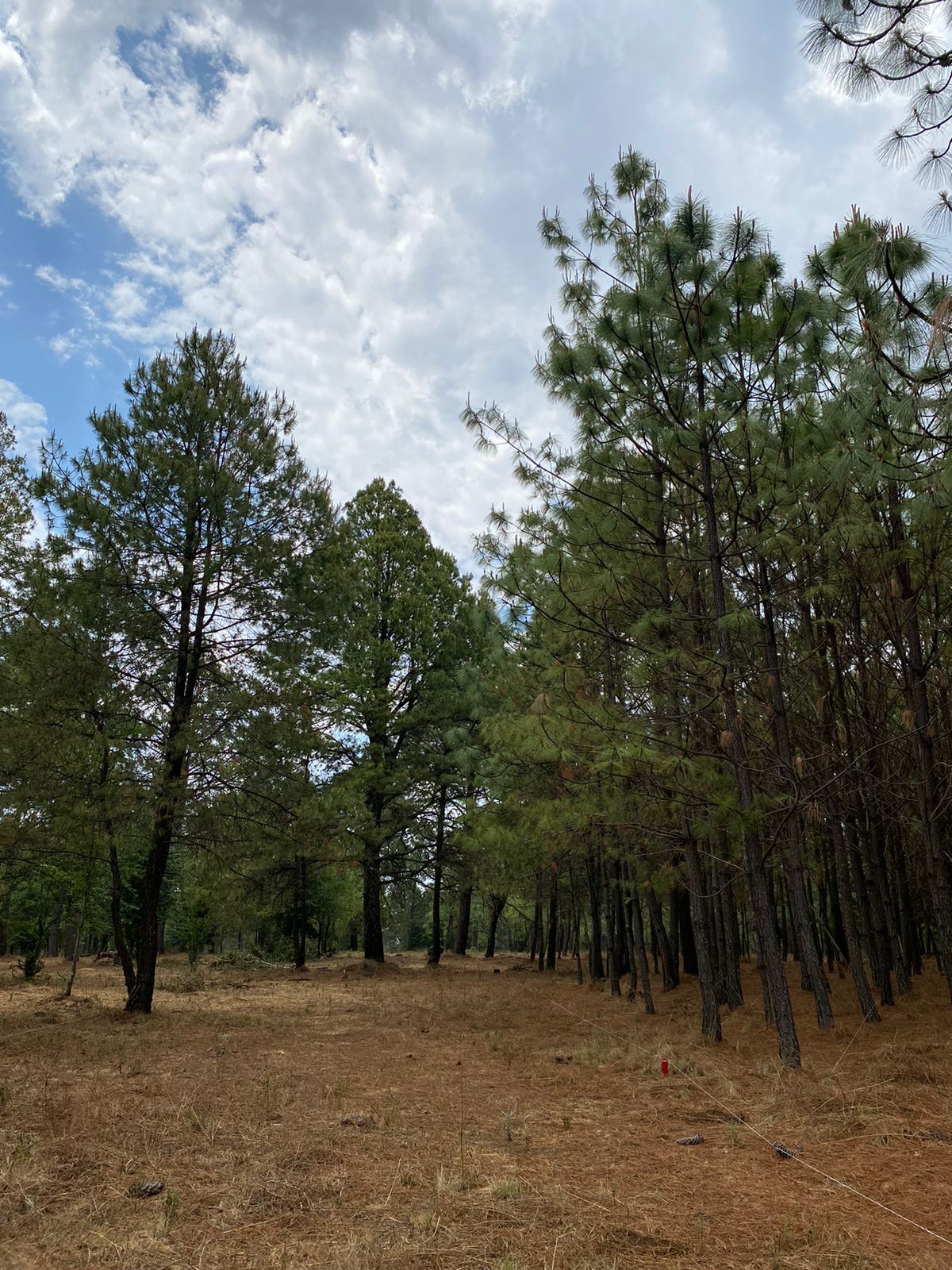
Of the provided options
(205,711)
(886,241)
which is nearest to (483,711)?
(205,711)

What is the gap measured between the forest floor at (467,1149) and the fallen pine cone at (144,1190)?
A: 6 cm

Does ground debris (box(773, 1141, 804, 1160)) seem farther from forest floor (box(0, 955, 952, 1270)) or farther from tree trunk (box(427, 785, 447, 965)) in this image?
tree trunk (box(427, 785, 447, 965))

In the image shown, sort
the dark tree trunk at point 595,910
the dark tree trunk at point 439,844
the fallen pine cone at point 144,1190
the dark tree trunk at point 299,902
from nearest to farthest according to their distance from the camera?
the fallen pine cone at point 144,1190 → the dark tree trunk at point 595,910 → the dark tree trunk at point 299,902 → the dark tree trunk at point 439,844

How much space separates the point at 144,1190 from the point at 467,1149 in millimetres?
1935

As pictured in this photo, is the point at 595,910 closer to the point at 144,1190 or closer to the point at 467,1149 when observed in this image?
the point at 467,1149

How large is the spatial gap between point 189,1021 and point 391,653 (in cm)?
1105

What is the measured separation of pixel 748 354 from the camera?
24.6 feet

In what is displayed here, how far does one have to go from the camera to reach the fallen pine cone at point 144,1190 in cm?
374

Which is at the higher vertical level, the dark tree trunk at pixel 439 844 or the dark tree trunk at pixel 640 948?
the dark tree trunk at pixel 439 844

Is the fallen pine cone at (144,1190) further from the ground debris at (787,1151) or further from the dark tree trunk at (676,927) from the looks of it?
the dark tree trunk at (676,927)

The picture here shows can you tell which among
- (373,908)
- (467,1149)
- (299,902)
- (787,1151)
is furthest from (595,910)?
(467,1149)

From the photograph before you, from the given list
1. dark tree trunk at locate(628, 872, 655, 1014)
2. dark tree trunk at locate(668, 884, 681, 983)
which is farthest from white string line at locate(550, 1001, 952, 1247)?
dark tree trunk at locate(668, 884, 681, 983)

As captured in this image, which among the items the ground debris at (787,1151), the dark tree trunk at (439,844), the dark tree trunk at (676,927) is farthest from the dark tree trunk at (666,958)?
the ground debris at (787,1151)

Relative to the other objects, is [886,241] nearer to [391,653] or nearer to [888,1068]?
[888,1068]
